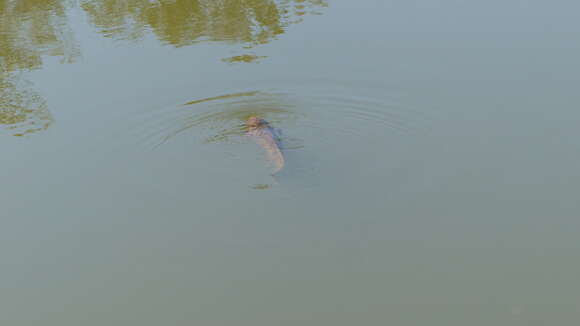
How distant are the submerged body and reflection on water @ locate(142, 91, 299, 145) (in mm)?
128

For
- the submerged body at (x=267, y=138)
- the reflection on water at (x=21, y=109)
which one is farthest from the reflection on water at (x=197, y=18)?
the submerged body at (x=267, y=138)

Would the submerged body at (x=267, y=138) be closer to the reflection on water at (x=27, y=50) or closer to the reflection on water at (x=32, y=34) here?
the reflection on water at (x=27, y=50)

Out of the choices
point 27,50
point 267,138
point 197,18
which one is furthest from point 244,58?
point 27,50

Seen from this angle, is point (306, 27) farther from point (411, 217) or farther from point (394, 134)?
point (411, 217)

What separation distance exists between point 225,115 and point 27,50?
413cm

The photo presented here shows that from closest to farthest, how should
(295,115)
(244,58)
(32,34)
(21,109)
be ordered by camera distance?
(295,115) < (21,109) < (244,58) < (32,34)

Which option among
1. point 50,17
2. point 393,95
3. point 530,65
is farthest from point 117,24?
point 530,65

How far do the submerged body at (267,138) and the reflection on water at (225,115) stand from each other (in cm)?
13

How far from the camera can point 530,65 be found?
22.1ft

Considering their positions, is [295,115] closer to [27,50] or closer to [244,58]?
[244,58]

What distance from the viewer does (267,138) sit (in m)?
5.48

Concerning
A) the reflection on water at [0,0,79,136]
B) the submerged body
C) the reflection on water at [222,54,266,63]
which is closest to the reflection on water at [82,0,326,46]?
the reflection on water at [222,54,266,63]

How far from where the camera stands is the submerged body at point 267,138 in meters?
5.13

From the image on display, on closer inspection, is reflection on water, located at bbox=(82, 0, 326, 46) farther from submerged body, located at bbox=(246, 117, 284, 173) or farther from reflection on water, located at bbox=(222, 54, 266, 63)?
submerged body, located at bbox=(246, 117, 284, 173)
